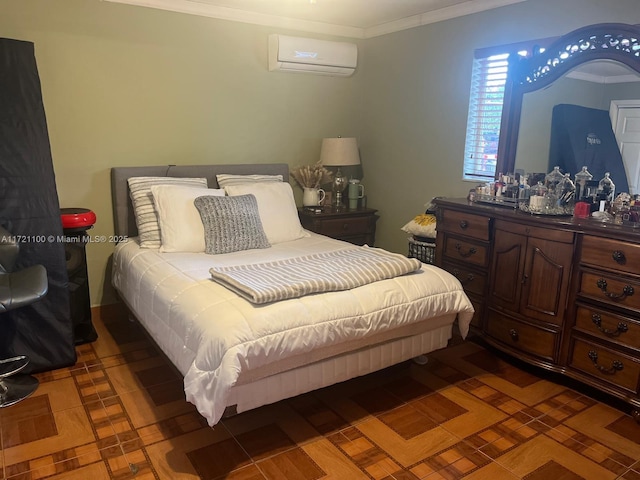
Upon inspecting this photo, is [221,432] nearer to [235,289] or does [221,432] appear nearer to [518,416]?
[235,289]

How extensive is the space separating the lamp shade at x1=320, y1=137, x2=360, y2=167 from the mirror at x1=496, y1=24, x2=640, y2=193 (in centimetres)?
132

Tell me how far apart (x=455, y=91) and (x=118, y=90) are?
249cm

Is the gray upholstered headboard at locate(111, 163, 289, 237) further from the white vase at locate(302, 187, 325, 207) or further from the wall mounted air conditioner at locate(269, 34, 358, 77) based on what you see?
the wall mounted air conditioner at locate(269, 34, 358, 77)

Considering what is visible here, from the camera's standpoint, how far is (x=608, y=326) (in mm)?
2480

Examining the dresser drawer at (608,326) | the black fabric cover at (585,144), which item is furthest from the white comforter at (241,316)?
the black fabric cover at (585,144)

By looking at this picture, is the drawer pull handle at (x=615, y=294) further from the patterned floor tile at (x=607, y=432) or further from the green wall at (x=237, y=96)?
the green wall at (x=237, y=96)

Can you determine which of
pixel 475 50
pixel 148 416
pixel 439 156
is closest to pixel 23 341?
pixel 148 416

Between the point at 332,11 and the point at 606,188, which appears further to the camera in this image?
the point at 332,11

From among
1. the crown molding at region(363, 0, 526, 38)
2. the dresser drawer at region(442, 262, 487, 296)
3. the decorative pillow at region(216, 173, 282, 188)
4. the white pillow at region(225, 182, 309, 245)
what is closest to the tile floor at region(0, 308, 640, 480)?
the dresser drawer at region(442, 262, 487, 296)

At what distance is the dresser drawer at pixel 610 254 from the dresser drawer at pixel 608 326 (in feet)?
0.81

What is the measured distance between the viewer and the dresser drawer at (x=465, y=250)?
10.1ft

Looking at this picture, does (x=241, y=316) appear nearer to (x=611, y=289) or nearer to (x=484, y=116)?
(x=611, y=289)

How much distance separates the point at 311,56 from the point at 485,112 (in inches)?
59.8

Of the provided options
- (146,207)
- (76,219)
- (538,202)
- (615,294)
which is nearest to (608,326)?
(615,294)
